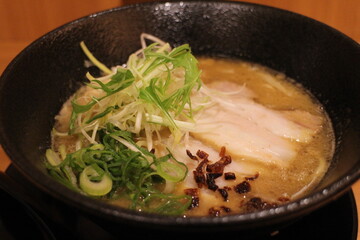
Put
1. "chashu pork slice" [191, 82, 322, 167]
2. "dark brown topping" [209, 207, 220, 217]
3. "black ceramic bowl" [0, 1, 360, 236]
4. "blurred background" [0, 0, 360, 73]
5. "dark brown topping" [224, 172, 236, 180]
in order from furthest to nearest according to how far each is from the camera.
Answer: "blurred background" [0, 0, 360, 73]
"chashu pork slice" [191, 82, 322, 167]
"dark brown topping" [224, 172, 236, 180]
"dark brown topping" [209, 207, 220, 217]
"black ceramic bowl" [0, 1, 360, 236]

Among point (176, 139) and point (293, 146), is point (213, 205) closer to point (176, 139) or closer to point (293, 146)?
point (176, 139)

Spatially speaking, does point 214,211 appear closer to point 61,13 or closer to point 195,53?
point 195,53

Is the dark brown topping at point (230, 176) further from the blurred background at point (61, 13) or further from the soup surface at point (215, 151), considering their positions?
the blurred background at point (61, 13)

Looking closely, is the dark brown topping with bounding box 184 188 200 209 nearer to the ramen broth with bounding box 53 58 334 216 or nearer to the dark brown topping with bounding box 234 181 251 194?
the ramen broth with bounding box 53 58 334 216

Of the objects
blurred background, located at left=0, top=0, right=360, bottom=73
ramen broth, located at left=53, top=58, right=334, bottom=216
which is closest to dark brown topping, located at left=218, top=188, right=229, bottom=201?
ramen broth, located at left=53, top=58, right=334, bottom=216

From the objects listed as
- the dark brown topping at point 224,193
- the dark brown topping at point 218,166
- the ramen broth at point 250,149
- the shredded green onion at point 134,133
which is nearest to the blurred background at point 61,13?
the ramen broth at point 250,149

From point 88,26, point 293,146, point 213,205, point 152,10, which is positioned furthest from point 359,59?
point 88,26

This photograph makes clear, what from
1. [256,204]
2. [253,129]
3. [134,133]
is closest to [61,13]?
[134,133]

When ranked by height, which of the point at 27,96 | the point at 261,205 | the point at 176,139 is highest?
the point at 27,96
